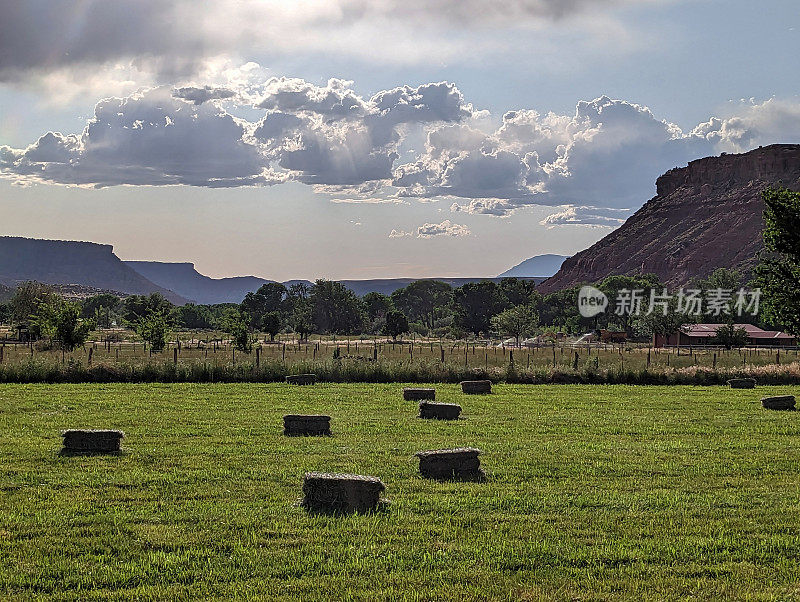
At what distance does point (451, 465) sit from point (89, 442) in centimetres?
696

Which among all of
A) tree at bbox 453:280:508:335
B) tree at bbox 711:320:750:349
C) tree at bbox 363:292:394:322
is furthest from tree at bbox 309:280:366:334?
tree at bbox 711:320:750:349

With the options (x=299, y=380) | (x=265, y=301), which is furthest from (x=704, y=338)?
(x=265, y=301)

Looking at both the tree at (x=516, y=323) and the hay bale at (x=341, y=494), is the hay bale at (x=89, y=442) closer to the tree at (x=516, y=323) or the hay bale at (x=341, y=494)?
the hay bale at (x=341, y=494)

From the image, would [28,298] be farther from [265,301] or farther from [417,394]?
[417,394]

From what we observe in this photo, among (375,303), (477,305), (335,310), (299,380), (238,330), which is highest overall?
(375,303)

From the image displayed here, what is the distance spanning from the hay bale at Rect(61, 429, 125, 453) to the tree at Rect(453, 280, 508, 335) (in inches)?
5768

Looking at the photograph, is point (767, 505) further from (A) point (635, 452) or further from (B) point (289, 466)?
(B) point (289, 466)

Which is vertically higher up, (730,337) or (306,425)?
(730,337)

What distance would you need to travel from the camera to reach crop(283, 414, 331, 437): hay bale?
18375 mm

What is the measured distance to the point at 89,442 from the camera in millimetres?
15375

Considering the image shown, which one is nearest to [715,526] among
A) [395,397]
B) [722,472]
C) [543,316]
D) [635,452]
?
[722,472]

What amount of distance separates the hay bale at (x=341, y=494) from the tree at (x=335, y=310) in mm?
151614

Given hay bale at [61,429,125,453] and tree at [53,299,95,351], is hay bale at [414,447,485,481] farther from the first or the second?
tree at [53,299,95,351]

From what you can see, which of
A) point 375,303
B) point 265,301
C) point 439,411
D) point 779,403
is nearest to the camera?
point 439,411
